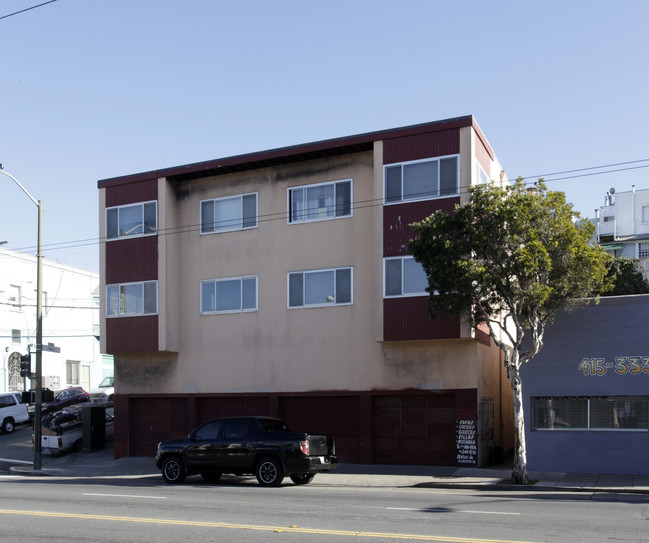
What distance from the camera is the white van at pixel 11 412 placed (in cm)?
3609

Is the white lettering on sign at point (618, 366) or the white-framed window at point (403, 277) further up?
the white-framed window at point (403, 277)

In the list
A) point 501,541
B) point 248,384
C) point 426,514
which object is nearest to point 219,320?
point 248,384

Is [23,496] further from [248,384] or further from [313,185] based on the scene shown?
[313,185]

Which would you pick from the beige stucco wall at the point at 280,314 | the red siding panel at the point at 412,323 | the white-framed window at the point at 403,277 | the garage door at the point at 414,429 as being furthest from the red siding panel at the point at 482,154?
the garage door at the point at 414,429

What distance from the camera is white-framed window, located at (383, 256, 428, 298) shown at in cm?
2266

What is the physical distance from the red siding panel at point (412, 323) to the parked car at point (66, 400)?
19.1m

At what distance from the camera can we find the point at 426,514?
12727 mm

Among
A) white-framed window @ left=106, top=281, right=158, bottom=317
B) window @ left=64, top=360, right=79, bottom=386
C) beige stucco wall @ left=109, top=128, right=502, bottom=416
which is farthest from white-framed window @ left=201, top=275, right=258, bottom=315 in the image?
window @ left=64, top=360, right=79, bottom=386

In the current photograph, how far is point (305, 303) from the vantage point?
985 inches

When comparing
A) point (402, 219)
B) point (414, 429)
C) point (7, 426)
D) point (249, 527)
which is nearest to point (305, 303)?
point (402, 219)

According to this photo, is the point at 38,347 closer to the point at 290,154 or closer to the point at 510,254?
the point at 290,154

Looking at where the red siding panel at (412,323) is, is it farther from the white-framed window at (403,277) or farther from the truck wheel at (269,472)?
the truck wheel at (269,472)

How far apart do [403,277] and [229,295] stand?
6.73 m

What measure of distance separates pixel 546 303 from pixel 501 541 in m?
10.3
